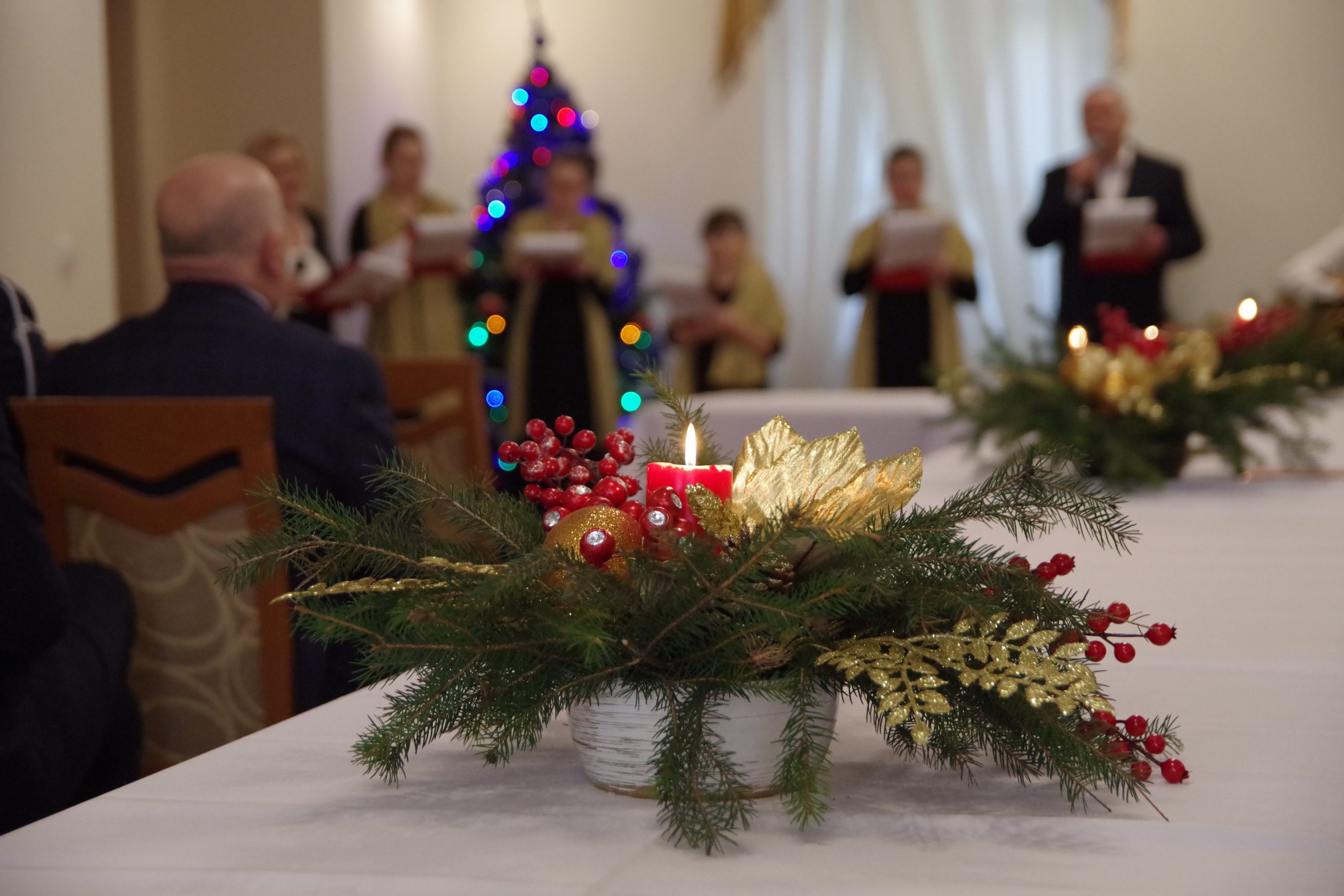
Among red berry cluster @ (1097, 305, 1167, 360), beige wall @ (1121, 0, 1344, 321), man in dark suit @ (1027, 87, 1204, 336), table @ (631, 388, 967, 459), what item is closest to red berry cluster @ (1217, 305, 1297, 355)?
red berry cluster @ (1097, 305, 1167, 360)

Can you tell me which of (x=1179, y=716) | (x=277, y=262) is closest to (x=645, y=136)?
(x=277, y=262)

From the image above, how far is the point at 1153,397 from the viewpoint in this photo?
192 centimetres

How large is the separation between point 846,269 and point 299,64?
252cm

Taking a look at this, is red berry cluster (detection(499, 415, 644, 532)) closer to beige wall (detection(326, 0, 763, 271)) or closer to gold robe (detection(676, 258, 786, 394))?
gold robe (detection(676, 258, 786, 394))

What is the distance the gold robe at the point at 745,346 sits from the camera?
18.2 ft

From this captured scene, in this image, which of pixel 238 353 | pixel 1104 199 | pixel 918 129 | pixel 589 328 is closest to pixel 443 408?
pixel 238 353

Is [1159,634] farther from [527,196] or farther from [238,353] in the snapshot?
[527,196]

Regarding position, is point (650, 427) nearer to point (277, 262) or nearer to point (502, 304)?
point (277, 262)

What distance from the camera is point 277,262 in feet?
6.75

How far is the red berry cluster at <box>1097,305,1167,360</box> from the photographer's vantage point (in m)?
1.91

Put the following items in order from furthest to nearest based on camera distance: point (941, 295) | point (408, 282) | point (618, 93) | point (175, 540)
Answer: point (618, 93), point (408, 282), point (941, 295), point (175, 540)

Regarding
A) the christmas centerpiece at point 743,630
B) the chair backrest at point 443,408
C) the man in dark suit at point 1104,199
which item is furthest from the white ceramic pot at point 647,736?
the man in dark suit at point 1104,199

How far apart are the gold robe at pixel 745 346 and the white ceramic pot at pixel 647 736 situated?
4.84 meters

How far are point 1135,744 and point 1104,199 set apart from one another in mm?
4843
